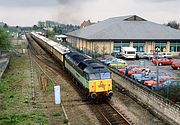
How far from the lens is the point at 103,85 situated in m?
22.3

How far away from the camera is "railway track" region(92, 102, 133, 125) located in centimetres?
1830

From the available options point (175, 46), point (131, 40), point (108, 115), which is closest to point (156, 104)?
point (108, 115)

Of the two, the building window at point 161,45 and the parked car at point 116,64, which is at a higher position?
the building window at point 161,45

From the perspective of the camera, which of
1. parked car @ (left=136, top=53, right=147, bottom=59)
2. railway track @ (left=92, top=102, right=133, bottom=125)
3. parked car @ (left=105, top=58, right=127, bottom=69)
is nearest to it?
railway track @ (left=92, top=102, right=133, bottom=125)

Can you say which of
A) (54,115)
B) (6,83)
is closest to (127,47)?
(6,83)

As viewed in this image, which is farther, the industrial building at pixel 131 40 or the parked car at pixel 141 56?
the industrial building at pixel 131 40

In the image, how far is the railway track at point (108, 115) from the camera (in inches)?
720

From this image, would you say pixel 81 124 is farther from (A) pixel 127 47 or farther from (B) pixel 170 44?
(B) pixel 170 44

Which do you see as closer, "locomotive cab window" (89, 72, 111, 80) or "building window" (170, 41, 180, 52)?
"locomotive cab window" (89, 72, 111, 80)

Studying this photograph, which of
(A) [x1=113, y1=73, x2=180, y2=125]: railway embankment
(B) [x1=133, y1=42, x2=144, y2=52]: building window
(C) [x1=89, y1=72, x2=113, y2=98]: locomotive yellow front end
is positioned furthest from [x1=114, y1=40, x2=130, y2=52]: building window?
(C) [x1=89, y1=72, x2=113, y2=98]: locomotive yellow front end

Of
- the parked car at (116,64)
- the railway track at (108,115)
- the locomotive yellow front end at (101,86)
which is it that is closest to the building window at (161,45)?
the parked car at (116,64)

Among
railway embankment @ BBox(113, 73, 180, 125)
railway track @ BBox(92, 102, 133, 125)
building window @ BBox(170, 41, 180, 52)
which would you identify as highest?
building window @ BBox(170, 41, 180, 52)

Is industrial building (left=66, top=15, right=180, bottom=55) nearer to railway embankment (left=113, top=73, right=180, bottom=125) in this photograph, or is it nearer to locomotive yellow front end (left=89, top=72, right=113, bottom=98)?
railway embankment (left=113, top=73, right=180, bottom=125)

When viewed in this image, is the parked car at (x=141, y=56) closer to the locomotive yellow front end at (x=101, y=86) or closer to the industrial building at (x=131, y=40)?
the industrial building at (x=131, y=40)
